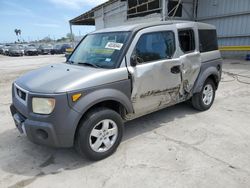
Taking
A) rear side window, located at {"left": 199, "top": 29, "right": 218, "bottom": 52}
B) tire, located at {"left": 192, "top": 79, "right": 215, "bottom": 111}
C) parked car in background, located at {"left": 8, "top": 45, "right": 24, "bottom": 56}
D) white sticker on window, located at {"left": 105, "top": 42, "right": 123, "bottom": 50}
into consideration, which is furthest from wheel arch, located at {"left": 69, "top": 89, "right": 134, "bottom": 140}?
parked car in background, located at {"left": 8, "top": 45, "right": 24, "bottom": 56}

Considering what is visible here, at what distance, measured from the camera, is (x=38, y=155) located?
329cm

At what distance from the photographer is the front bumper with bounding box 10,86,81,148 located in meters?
2.71

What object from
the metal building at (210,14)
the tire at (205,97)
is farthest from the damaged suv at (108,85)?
the metal building at (210,14)

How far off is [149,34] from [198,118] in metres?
2.10

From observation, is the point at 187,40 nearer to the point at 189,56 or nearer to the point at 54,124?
the point at 189,56

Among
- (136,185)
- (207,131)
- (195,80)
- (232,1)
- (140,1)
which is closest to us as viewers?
(136,185)

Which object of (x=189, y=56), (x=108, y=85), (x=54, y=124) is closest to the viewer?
(x=54, y=124)

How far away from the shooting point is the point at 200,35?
177 inches

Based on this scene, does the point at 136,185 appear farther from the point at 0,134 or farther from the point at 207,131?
the point at 0,134

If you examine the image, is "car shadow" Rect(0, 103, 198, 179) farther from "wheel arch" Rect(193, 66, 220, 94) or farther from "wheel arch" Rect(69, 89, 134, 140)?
"wheel arch" Rect(193, 66, 220, 94)

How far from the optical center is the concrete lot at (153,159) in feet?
Result: 8.73

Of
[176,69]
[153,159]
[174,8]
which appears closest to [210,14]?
[174,8]

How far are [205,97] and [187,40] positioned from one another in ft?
4.73

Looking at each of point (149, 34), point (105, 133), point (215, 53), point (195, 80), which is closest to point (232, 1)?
point (215, 53)
